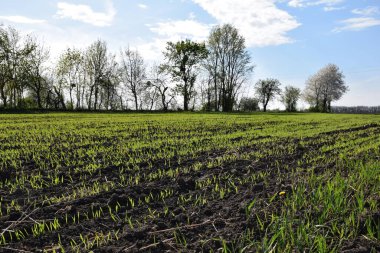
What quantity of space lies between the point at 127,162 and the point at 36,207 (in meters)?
2.97

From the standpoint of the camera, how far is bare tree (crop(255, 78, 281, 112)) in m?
85.1

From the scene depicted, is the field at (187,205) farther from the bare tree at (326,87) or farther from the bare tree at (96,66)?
the bare tree at (326,87)

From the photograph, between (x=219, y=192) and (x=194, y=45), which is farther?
(x=194, y=45)

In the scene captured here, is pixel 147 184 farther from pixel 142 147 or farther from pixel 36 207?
pixel 142 147

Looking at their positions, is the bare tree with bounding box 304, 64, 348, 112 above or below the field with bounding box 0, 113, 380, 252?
above

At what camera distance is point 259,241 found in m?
3.31

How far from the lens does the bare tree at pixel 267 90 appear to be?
8506 cm

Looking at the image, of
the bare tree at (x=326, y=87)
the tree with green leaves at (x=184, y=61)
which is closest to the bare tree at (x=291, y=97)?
the bare tree at (x=326, y=87)

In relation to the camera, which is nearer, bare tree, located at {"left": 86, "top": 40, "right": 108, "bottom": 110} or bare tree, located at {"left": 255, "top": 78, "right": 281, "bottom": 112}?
bare tree, located at {"left": 86, "top": 40, "right": 108, "bottom": 110}

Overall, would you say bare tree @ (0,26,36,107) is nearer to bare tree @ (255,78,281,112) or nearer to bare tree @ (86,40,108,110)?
bare tree @ (86,40,108,110)

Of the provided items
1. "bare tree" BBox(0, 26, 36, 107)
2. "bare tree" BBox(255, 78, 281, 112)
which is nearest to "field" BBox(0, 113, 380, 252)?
"bare tree" BBox(0, 26, 36, 107)

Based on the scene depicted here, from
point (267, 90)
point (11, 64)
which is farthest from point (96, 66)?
point (267, 90)

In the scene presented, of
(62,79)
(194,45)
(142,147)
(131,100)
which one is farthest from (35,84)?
(142,147)

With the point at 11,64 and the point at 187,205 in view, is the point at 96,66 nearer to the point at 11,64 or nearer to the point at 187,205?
the point at 11,64
